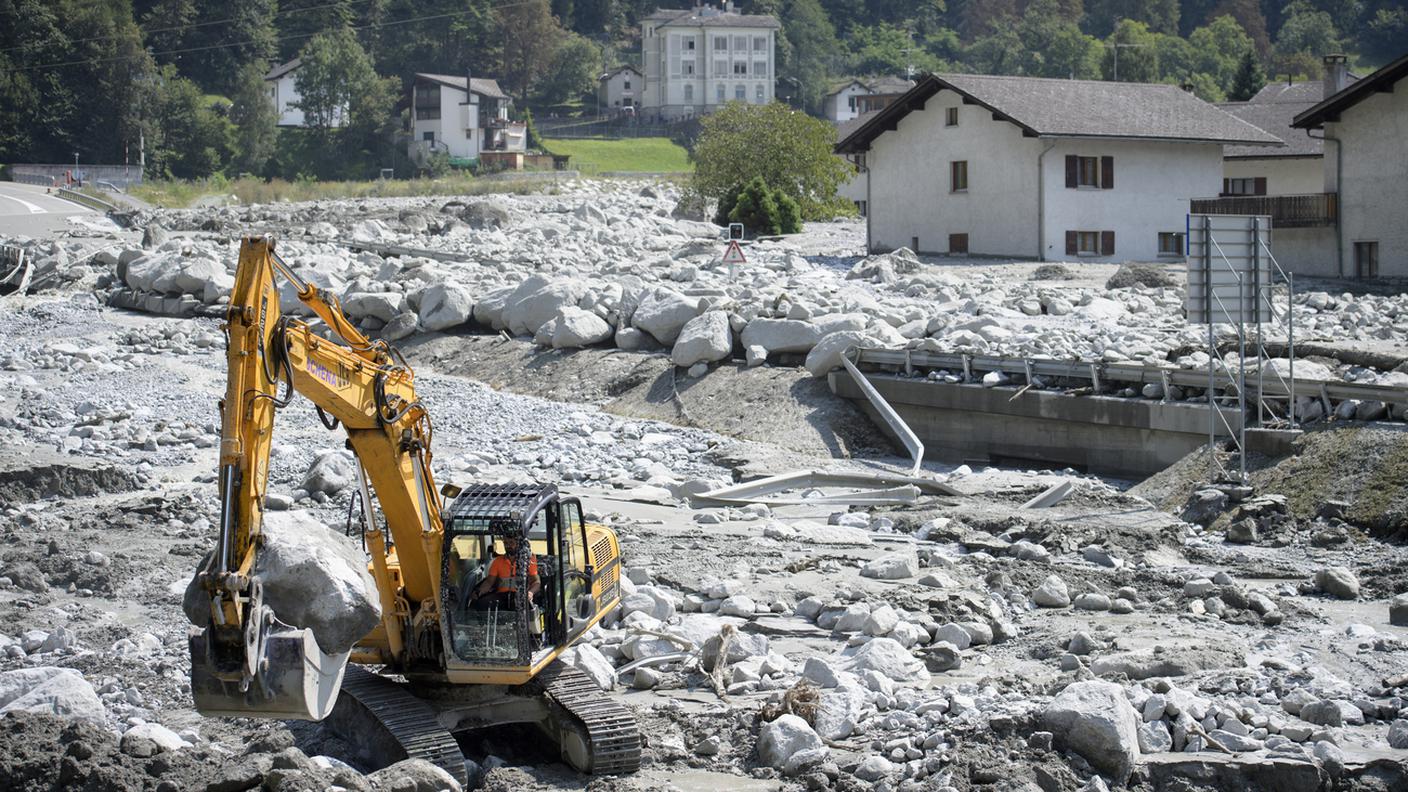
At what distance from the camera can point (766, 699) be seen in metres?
11.5

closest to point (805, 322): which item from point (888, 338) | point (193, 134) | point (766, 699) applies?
point (888, 338)

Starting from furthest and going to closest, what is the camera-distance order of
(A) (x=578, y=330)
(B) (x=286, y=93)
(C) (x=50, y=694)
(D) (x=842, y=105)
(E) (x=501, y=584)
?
(D) (x=842, y=105), (B) (x=286, y=93), (A) (x=578, y=330), (C) (x=50, y=694), (E) (x=501, y=584)

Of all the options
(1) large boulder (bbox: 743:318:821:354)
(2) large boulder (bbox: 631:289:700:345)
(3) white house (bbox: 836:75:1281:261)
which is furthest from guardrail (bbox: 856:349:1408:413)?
(3) white house (bbox: 836:75:1281:261)

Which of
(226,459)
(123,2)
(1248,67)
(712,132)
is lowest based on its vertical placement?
(226,459)

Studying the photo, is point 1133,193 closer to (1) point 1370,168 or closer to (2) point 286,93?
(1) point 1370,168

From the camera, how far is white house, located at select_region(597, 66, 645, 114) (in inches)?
4614

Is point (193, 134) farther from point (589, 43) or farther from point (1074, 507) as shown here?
point (1074, 507)

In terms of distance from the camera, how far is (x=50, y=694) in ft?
34.4

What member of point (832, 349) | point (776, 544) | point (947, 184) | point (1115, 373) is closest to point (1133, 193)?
point (947, 184)

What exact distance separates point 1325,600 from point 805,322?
519 inches

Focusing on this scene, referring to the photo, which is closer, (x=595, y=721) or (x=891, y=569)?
(x=595, y=721)

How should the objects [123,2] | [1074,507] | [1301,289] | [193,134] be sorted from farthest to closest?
[123,2] → [193,134] → [1301,289] → [1074,507]

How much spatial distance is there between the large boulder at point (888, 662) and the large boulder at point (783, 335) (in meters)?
14.3

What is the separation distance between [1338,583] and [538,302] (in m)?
19.3
